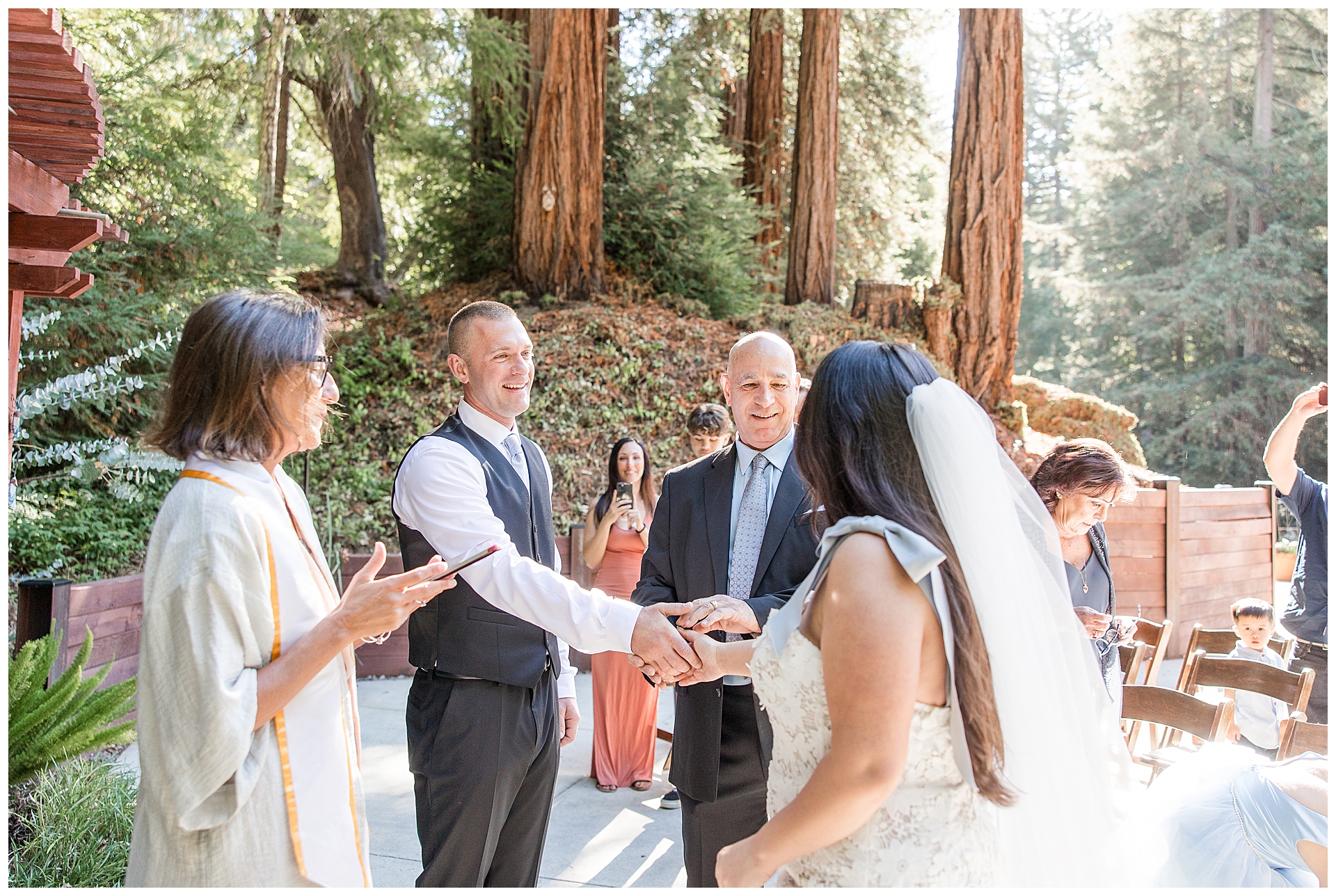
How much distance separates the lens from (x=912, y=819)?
5.65ft

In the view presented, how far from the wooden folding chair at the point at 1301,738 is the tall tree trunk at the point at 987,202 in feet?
25.8

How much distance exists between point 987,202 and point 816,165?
225cm

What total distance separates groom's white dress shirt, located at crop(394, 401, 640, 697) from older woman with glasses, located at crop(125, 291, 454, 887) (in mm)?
685

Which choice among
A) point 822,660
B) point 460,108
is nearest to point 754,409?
point 822,660

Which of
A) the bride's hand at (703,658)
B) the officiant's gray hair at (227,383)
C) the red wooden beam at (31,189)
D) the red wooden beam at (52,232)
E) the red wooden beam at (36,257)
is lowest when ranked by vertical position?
the bride's hand at (703,658)

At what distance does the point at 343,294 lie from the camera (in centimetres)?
1197

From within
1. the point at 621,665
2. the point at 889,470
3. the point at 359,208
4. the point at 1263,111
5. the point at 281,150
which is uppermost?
the point at 1263,111

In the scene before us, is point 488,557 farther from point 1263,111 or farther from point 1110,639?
point 1263,111

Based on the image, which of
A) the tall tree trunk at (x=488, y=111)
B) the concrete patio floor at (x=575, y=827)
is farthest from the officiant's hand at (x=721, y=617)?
the tall tree trunk at (x=488, y=111)

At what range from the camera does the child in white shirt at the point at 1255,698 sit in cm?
454

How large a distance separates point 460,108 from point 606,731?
363 inches

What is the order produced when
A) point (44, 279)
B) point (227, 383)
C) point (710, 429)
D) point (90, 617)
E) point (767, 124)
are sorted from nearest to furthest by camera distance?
point (227, 383), point (44, 279), point (710, 429), point (90, 617), point (767, 124)

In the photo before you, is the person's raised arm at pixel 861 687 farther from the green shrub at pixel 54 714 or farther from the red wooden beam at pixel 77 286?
the red wooden beam at pixel 77 286

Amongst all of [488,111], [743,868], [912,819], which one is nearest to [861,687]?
[912,819]
